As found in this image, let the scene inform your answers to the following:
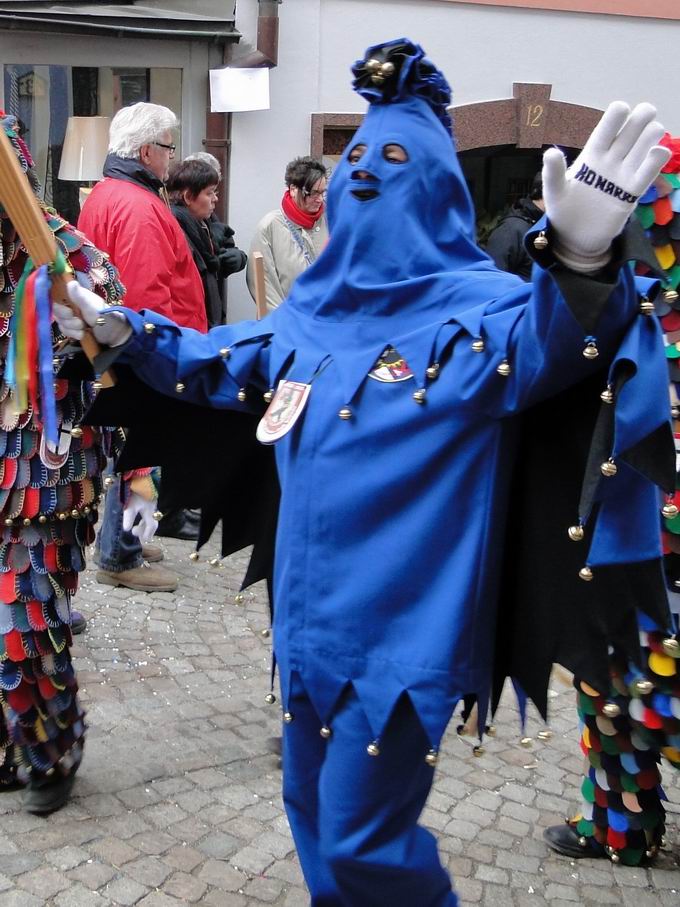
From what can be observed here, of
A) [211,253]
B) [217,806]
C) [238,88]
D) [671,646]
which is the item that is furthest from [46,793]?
[238,88]

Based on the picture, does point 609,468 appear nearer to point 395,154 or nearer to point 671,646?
A: point 671,646

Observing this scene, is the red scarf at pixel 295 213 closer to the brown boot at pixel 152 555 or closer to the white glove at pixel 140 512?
the brown boot at pixel 152 555

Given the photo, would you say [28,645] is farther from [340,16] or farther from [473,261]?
[340,16]

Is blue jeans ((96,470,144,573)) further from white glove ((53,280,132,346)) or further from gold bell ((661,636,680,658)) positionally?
gold bell ((661,636,680,658))

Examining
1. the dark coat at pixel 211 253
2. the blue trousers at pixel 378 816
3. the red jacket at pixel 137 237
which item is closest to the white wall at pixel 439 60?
the dark coat at pixel 211 253

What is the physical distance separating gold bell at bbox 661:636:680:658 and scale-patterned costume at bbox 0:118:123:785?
159 cm

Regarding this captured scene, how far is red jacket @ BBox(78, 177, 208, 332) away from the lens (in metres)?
4.87

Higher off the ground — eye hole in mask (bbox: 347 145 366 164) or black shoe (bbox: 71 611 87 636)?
eye hole in mask (bbox: 347 145 366 164)

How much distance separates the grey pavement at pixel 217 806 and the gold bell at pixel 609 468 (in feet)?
4.18

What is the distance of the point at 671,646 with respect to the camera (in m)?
2.48

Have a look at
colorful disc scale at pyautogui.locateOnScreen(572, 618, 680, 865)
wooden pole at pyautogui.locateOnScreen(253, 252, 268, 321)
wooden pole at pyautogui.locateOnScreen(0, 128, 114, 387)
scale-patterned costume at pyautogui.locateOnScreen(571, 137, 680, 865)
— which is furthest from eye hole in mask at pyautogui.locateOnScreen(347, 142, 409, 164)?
wooden pole at pyautogui.locateOnScreen(253, 252, 268, 321)

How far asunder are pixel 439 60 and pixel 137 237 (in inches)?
172

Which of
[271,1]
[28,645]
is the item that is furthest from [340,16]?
[28,645]

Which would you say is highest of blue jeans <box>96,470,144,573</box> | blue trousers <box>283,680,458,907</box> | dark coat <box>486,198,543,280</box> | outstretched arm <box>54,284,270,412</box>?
dark coat <box>486,198,543,280</box>
